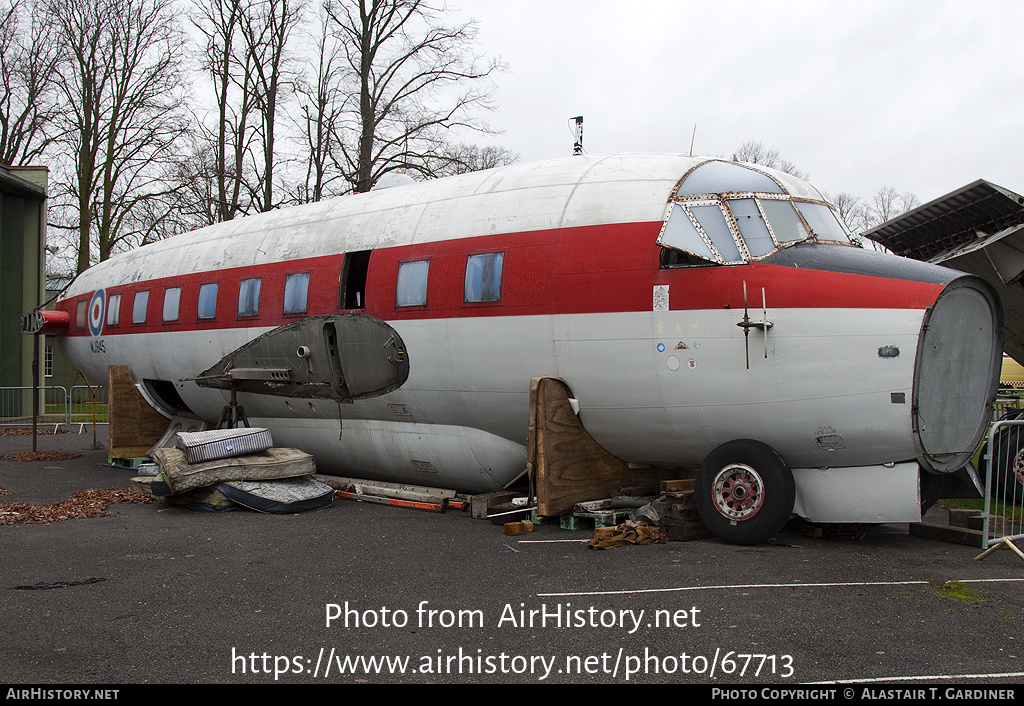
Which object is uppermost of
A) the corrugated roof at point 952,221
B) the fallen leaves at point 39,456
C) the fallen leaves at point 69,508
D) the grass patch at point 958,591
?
the corrugated roof at point 952,221

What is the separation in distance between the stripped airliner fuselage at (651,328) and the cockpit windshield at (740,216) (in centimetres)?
2

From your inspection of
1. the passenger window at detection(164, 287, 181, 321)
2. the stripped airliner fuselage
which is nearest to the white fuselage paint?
the stripped airliner fuselage

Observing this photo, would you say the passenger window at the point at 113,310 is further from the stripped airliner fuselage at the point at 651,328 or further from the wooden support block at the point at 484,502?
the wooden support block at the point at 484,502

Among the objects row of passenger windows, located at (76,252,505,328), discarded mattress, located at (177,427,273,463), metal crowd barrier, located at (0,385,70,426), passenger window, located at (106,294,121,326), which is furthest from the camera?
metal crowd barrier, located at (0,385,70,426)

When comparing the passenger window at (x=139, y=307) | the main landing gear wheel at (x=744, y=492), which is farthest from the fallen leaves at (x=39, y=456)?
the main landing gear wheel at (x=744, y=492)

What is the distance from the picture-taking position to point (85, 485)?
12836 mm

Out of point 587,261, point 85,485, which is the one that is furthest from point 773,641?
point 85,485

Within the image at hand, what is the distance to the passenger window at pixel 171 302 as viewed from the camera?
1356 cm

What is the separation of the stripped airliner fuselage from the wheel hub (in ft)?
0.06

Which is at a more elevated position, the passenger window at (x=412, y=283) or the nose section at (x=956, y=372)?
the passenger window at (x=412, y=283)

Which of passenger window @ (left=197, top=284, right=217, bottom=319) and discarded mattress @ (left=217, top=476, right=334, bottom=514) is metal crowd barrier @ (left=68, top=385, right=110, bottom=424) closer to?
passenger window @ (left=197, top=284, right=217, bottom=319)

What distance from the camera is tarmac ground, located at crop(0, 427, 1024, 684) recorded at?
15.8 feet

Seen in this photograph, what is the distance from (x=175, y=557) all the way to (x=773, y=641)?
5.60 m

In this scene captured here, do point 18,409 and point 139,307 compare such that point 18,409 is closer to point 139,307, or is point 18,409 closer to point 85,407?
point 85,407
